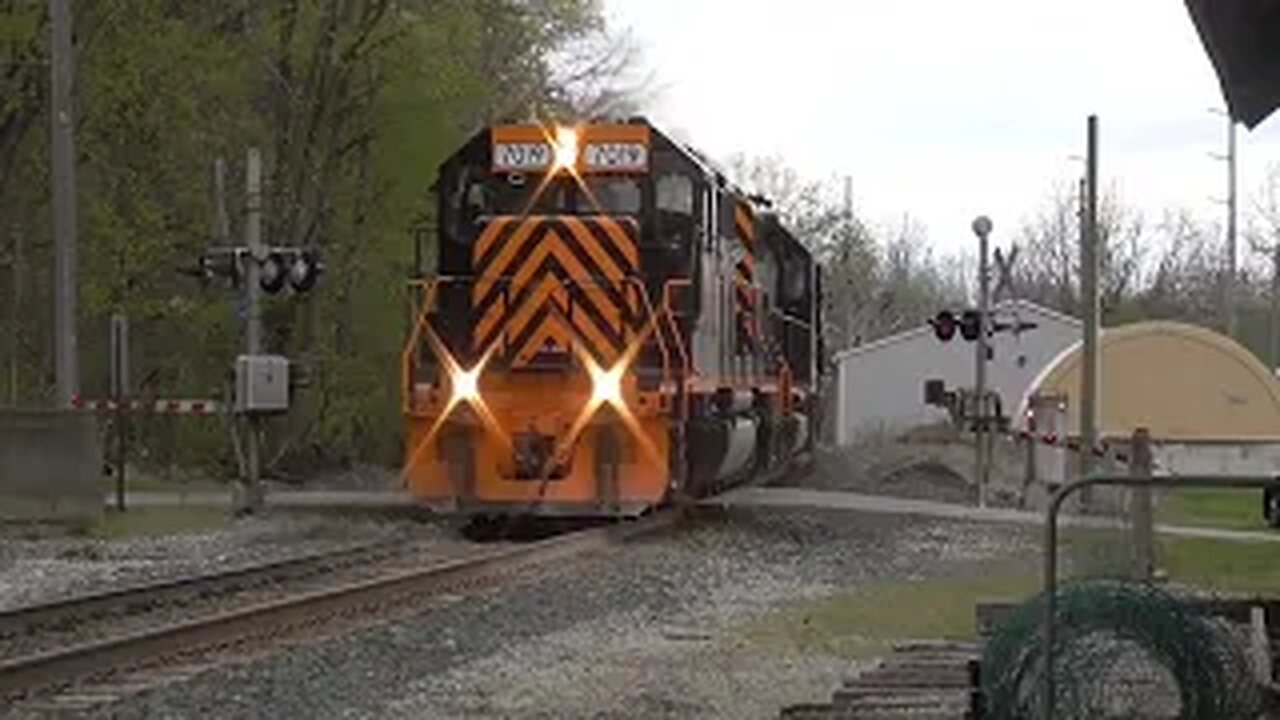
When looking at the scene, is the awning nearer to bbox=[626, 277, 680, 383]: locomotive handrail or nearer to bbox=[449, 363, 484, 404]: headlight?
bbox=[626, 277, 680, 383]: locomotive handrail

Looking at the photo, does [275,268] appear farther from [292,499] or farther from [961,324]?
[961,324]

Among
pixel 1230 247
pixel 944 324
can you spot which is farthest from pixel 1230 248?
pixel 944 324

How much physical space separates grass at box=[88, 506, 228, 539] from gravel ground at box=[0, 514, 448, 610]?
439mm

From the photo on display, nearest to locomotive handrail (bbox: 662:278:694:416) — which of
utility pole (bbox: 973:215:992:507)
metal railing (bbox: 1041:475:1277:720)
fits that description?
utility pole (bbox: 973:215:992:507)

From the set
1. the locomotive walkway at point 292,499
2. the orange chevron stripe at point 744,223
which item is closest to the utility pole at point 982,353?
the orange chevron stripe at point 744,223

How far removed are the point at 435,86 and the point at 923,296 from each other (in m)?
98.2

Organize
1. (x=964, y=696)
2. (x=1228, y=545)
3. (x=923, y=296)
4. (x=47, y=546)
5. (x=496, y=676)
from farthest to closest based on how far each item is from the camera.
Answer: (x=923, y=296) < (x=1228, y=545) < (x=47, y=546) < (x=496, y=676) < (x=964, y=696)

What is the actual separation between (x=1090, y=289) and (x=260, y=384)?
31.5 feet

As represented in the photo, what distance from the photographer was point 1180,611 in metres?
7.04

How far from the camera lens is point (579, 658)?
10.5m

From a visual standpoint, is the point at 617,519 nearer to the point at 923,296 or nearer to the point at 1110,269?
the point at 1110,269

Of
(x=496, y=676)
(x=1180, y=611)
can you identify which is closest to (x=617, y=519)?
(x=496, y=676)

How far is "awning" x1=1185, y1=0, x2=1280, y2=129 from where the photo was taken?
543 cm

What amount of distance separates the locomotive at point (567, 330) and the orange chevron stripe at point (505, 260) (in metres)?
0.01
